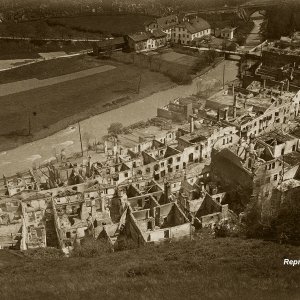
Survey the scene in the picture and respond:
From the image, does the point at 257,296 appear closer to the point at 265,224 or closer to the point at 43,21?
the point at 265,224

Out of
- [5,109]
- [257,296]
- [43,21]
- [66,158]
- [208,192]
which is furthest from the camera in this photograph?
[43,21]

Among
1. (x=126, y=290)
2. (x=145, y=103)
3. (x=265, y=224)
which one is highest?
(x=126, y=290)

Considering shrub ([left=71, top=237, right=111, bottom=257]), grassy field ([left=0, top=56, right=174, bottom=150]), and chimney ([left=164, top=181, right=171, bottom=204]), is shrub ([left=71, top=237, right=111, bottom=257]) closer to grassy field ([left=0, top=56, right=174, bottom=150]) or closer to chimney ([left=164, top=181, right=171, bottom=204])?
chimney ([left=164, top=181, right=171, bottom=204])

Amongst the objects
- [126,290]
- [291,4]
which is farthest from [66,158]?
[291,4]

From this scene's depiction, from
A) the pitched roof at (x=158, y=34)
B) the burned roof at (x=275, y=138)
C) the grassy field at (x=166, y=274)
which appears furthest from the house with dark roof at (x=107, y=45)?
the grassy field at (x=166, y=274)

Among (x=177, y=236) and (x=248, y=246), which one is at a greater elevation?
(x=248, y=246)

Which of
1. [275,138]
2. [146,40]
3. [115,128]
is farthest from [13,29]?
[275,138]

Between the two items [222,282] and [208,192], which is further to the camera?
[208,192]

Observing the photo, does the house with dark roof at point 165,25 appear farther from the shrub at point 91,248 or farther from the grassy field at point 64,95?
the shrub at point 91,248
